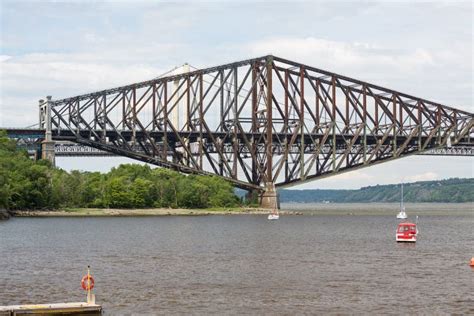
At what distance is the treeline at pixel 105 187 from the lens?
465 ft

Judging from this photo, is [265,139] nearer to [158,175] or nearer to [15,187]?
[158,175]

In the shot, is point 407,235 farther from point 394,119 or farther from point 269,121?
point 394,119

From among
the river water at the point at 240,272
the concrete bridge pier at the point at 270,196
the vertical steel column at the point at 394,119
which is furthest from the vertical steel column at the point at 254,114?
the river water at the point at 240,272

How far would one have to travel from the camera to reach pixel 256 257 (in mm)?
69625

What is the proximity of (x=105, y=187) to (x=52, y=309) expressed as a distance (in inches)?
5040

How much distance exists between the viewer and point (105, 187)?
16425 centimetres

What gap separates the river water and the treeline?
145ft

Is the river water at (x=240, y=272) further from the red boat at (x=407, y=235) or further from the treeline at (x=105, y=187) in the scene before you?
the treeline at (x=105, y=187)

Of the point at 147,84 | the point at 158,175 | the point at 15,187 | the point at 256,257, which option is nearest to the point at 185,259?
the point at 256,257

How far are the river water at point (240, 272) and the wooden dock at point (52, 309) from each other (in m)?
2.27

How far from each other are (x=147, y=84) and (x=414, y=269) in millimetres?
126844

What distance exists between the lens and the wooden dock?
3694 cm

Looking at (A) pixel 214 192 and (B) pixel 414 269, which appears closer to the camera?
(B) pixel 414 269

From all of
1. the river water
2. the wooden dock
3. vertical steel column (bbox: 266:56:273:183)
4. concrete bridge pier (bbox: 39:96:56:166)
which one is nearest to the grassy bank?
vertical steel column (bbox: 266:56:273:183)
